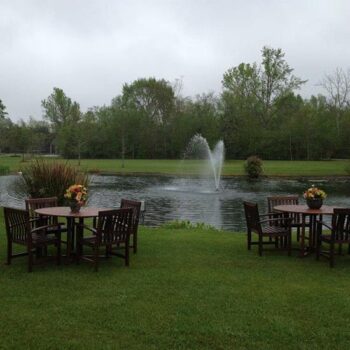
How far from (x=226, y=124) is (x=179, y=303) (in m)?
60.0

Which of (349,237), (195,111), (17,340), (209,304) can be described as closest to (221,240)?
(349,237)

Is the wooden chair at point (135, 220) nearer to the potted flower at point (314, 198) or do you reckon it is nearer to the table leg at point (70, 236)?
the table leg at point (70, 236)

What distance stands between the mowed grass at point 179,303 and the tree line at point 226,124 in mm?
52215

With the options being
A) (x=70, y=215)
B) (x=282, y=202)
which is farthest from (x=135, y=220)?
(x=282, y=202)

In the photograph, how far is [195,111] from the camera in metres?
68.6

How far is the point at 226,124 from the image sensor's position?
6475 centimetres

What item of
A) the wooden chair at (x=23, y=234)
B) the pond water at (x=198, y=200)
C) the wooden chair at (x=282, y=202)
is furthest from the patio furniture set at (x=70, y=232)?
the pond water at (x=198, y=200)

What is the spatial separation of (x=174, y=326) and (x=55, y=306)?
147cm

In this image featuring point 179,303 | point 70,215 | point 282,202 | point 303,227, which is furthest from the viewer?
point 282,202

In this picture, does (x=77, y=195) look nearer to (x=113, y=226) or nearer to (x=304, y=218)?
(x=113, y=226)

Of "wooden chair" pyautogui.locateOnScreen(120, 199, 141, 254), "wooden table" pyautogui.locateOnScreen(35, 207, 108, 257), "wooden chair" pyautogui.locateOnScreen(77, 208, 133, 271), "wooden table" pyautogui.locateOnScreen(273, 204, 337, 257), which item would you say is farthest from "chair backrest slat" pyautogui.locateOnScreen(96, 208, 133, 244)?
"wooden table" pyautogui.locateOnScreen(273, 204, 337, 257)

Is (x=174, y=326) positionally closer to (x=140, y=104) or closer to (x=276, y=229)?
(x=276, y=229)

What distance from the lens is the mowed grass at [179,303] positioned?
15.3 ft

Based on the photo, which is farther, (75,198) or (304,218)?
(304,218)
